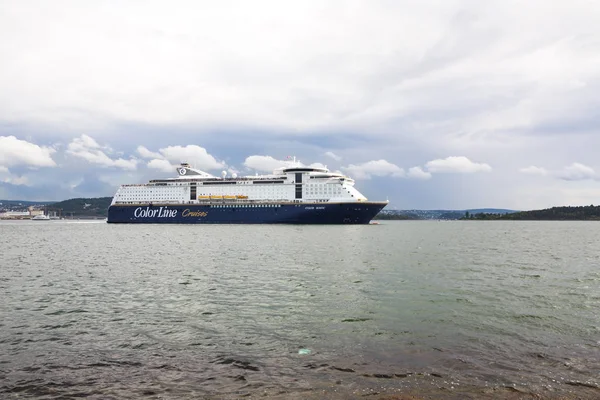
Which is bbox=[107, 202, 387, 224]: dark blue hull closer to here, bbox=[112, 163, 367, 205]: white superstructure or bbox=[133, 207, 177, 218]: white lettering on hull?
bbox=[133, 207, 177, 218]: white lettering on hull

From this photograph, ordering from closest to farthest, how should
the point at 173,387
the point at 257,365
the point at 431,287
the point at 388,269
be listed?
the point at 173,387 → the point at 257,365 → the point at 431,287 → the point at 388,269

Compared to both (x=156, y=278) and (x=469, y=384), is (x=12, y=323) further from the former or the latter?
(x=469, y=384)

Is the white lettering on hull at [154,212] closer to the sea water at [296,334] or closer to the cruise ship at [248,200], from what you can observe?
the cruise ship at [248,200]

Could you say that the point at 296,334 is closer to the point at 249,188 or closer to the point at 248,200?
the point at 248,200

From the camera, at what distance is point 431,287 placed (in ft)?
58.3

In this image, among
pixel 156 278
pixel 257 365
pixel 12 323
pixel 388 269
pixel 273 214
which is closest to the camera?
pixel 257 365

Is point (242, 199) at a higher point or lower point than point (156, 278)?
higher

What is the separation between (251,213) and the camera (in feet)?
321

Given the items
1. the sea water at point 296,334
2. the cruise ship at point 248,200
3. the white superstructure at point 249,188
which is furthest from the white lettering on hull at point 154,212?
the sea water at point 296,334

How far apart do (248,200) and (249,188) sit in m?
3.32

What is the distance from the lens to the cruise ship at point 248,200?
3681 inches

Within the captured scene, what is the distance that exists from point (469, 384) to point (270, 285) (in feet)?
37.5

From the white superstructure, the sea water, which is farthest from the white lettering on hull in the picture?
the sea water

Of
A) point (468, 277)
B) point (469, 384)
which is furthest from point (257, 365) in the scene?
point (468, 277)
